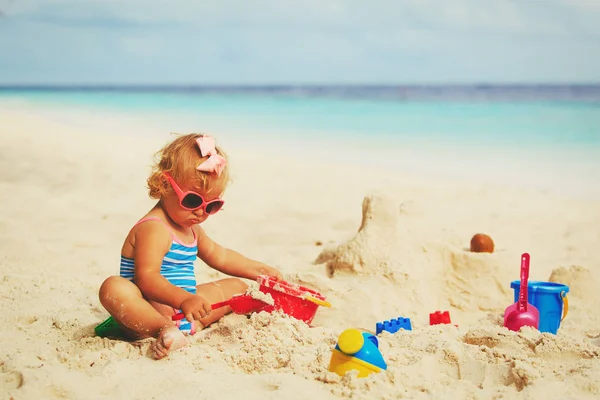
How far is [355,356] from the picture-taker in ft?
5.99

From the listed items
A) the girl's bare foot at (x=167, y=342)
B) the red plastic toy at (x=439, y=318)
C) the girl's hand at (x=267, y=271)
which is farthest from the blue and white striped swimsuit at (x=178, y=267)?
the red plastic toy at (x=439, y=318)

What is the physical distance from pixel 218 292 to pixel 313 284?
429mm

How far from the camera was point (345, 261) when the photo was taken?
9.70ft

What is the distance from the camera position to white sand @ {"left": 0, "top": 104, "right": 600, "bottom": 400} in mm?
1822

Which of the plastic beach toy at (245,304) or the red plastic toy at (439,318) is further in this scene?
the red plastic toy at (439,318)

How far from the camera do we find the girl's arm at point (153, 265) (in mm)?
2158

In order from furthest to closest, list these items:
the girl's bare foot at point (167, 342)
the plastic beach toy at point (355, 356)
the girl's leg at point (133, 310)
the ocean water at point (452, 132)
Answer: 1. the ocean water at point (452, 132)
2. the girl's leg at point (133, 310)
3. the girl's bare foot at point (167, 342)
4. the plastic beach toy at point (355, 356)

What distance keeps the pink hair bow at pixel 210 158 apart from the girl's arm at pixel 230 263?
43 centimetres

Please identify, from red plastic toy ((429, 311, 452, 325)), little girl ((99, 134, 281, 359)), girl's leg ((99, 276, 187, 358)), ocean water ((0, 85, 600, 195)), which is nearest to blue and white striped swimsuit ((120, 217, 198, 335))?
little girl ((99, 134, 281, 359))

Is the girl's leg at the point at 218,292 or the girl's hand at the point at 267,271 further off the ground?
the girl's hand at the point at 267,271

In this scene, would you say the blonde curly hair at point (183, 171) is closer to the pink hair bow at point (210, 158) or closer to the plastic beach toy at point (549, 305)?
the pink hair bow at point (210, 158)

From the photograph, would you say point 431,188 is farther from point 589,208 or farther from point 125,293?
point 125,293

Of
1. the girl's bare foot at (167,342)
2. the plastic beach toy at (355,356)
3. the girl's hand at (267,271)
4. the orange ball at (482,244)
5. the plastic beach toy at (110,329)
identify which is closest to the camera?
the plastic beach toy at (355,356)

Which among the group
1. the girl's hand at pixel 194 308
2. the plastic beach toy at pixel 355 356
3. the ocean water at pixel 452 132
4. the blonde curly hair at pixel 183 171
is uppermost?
the ocean water at pixel 452 132
